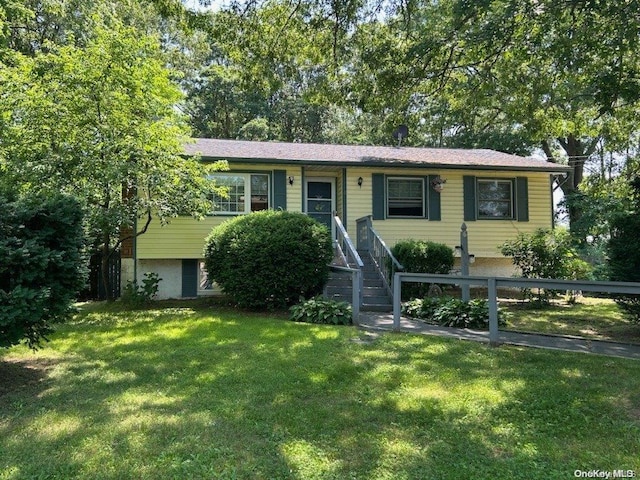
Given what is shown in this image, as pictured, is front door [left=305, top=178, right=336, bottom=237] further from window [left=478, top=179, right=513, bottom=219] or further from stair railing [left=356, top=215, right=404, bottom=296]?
window [left=478, top=179, right=513, bottom=219]

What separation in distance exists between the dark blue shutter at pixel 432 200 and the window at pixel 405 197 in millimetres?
170

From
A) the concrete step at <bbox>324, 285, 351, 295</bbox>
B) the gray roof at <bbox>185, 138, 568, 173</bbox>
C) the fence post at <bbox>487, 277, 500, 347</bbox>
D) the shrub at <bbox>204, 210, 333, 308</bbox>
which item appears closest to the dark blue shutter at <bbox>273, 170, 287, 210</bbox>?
the gray roof at <bbox>185, 138, 568, 173</bbox>

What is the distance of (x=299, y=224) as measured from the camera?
28.8ft

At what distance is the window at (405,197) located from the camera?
1252 cm

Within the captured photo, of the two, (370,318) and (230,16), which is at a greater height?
(230,16)

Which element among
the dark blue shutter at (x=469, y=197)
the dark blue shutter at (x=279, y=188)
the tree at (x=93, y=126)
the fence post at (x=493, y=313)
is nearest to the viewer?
the fence post at (x=493, y=313)

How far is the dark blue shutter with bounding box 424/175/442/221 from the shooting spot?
12.5 m

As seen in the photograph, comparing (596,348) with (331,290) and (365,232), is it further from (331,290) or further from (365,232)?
(365,232)

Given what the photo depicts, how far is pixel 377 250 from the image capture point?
35.0 ft

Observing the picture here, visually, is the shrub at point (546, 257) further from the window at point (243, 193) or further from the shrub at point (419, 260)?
the window at point (243, 193)

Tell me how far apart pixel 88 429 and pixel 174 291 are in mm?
8661

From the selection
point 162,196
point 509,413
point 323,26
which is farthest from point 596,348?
point 162,196

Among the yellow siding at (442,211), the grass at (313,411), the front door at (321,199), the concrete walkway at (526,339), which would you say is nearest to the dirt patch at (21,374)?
the grass at (313,411)

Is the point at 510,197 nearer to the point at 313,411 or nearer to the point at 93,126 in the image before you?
the point at 93,126
